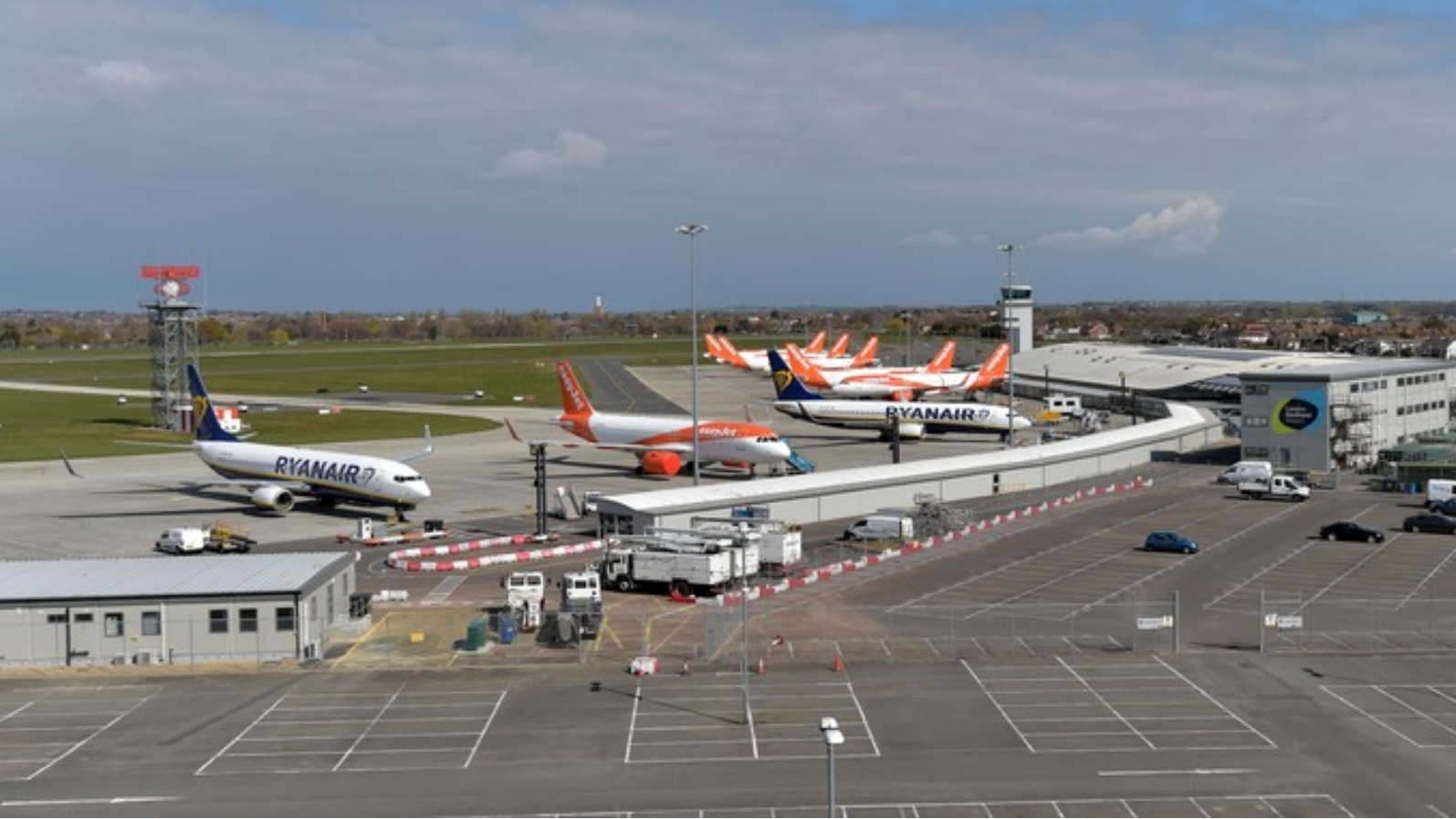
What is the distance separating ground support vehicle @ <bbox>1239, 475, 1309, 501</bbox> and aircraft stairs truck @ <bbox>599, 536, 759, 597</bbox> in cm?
4539

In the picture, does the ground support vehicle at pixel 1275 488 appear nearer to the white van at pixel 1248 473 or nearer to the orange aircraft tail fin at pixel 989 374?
the white van at pixel 1248 473

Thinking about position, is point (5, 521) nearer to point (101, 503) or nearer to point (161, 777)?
point (101, 503)

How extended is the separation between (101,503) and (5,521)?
809cm

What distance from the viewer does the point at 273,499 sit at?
280 ft

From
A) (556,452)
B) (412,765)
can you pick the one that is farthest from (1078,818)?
(556,452)

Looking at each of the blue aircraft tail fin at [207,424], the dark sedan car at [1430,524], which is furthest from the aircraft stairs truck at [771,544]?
the blue aircraft tail fin at [207,424]

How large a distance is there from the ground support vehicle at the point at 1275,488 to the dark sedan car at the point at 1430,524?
43.2 ft

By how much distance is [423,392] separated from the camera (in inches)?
7820

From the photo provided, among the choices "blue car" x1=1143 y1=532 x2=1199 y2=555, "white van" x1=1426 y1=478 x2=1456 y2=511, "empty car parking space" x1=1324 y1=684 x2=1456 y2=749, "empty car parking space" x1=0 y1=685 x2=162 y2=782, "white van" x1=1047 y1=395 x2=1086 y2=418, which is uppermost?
"white van" x1=1047 y1=395 x2=1086 y2=418

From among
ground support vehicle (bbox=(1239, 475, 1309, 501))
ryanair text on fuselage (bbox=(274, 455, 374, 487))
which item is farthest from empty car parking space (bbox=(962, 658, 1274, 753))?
ground support vehicle (bbox=(1239, 475, 1309, 501))

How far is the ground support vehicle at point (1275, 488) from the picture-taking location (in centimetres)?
9162

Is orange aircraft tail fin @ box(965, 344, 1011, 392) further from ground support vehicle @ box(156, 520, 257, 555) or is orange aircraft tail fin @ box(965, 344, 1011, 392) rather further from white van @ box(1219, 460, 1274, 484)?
ground support vehicle @ box(156, 520, 257, 555)

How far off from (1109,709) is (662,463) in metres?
61.7

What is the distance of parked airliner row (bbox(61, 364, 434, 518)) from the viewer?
269 ft
